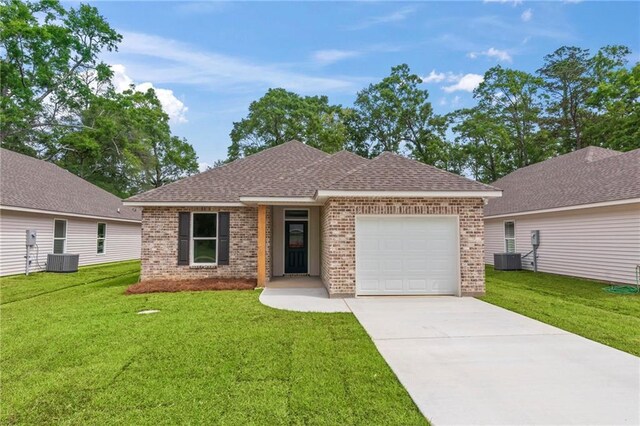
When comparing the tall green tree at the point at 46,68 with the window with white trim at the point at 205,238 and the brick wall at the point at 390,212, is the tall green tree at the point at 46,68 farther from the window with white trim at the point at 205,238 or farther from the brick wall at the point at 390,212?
the brick wall at the point at 390,212

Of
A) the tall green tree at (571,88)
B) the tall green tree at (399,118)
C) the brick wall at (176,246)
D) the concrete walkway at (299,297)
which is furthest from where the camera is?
the tall green tree at (399,118)

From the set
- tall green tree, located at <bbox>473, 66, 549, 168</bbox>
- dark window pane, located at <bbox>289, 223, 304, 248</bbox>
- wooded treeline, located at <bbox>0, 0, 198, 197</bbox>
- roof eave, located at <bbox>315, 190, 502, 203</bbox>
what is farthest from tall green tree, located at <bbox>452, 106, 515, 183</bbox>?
wooded treeline, located at <bbox>0, 0, 198, 197</bbox>

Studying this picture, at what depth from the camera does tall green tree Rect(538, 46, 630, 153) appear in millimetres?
29656

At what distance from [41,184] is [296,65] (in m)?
13.8

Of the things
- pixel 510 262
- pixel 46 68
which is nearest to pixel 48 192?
pixel 46 68

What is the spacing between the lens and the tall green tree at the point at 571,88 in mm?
29656

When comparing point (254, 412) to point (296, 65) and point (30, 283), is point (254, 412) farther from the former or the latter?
point (296, 65)

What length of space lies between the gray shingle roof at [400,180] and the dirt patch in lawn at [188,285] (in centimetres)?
420

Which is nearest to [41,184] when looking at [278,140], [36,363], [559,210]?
[36,363]

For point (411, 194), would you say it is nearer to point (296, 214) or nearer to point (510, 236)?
point (296, 214)

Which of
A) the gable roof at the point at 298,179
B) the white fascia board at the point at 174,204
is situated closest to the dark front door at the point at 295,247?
the gable roof at the point at 298,179

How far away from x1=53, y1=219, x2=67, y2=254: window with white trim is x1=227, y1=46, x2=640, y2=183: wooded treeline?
20027 millimetres

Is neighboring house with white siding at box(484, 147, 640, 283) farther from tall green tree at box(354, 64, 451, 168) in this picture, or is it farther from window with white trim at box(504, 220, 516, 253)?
tall green tree at box(354, 64, 451, 168)

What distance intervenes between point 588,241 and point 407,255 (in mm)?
7512
